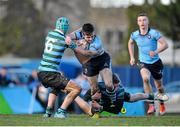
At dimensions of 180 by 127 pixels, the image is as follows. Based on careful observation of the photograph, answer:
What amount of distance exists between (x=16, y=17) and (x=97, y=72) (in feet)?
175

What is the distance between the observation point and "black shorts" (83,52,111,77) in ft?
51.4

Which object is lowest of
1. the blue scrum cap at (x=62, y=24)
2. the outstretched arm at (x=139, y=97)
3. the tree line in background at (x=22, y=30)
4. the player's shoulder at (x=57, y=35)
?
the tree line in background at (x=22, y=30)

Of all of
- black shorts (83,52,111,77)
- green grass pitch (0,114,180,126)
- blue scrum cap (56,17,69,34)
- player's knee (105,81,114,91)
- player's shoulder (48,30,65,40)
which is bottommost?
green grass pitch (0,114,180,126)

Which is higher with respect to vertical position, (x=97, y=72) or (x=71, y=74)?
(x=97, y=72)

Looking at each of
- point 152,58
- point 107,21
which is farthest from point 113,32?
point 152,58

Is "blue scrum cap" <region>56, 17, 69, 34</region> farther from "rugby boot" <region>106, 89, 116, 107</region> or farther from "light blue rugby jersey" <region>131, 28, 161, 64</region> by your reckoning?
"light blue rugby jersey" <region>131, 28, 161, 64</region>

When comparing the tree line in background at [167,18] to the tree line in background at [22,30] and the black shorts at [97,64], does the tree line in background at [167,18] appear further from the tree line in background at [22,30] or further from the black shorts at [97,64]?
the black shorts at [97,64]

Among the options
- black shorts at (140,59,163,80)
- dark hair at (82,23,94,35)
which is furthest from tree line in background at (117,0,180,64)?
dark hair at (82,23,94,35)

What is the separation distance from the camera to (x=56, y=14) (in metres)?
77.0

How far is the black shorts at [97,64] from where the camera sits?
1566 cm

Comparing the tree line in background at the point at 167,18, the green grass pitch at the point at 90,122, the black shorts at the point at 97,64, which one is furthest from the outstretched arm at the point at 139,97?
the tree line in background at the point at 167,18

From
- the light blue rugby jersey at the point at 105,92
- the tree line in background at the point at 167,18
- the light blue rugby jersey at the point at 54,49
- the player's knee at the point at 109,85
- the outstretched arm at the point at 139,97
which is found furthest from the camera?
the tree line in background at the point at 167,18

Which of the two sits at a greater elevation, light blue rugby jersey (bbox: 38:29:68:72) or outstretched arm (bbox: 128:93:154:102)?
light blue rugby jersey (bbox: 38:29:68:72)

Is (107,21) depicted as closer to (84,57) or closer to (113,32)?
(113,32)
